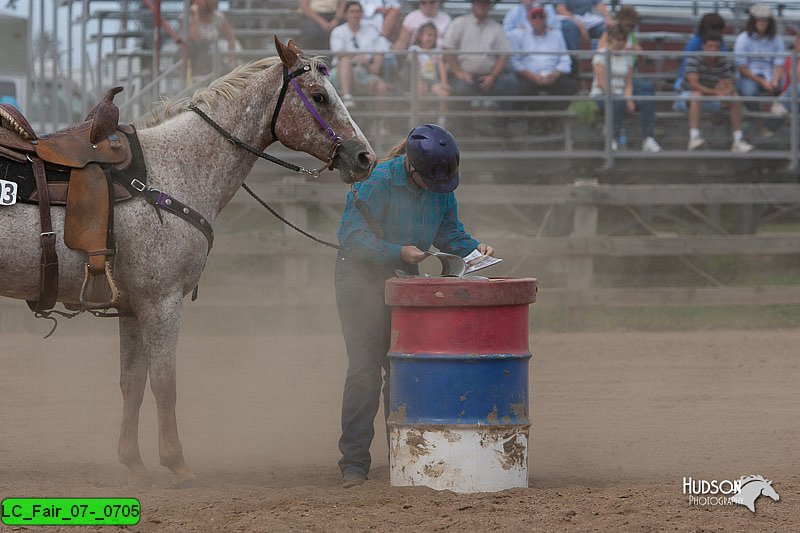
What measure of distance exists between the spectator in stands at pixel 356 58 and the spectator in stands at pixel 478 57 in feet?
2.57

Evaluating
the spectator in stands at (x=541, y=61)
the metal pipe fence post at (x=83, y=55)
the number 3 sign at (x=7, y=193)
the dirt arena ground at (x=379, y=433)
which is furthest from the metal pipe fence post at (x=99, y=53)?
the number 3 sign at (x=7, y=193)

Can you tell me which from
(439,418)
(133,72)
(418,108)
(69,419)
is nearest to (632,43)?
(418,108)

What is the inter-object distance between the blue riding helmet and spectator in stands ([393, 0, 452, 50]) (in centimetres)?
777

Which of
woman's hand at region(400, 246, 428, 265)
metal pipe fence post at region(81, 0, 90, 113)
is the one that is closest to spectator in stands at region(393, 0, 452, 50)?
metal pipe fence post at region(81, 0, 90, 113)

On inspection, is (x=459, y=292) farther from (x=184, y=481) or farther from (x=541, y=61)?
(x=541, y=61)

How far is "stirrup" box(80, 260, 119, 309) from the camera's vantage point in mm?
5324

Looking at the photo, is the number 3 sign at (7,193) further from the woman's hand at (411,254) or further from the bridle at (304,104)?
the woman's hand at (411,254)

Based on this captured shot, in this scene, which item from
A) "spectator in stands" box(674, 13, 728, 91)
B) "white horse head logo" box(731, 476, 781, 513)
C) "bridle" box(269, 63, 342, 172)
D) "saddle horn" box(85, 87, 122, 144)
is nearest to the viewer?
"white horse head logo" box(731, 476, 781, 513)

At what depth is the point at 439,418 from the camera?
5176mm

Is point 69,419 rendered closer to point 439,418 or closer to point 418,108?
point 439,418

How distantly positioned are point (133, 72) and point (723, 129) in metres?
7.32

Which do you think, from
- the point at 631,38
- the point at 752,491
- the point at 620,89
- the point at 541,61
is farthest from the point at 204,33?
the point at 752,491

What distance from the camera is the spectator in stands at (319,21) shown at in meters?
13.1

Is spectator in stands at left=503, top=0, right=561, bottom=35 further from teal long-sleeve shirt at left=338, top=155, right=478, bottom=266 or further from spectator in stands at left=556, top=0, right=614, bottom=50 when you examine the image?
teal long-sleeve shirt at left=338, top=155, right=478, bottom=266
